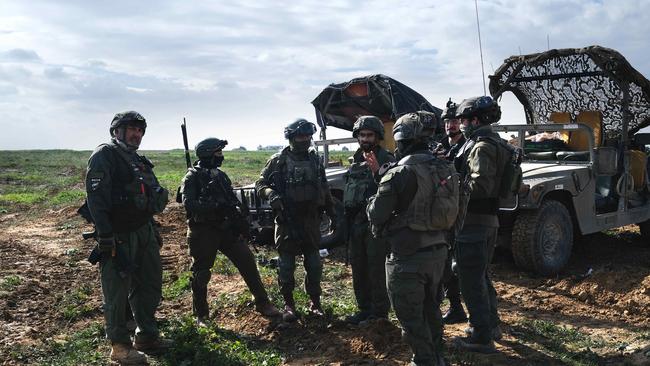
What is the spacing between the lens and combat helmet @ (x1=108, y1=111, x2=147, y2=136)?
4.50 m

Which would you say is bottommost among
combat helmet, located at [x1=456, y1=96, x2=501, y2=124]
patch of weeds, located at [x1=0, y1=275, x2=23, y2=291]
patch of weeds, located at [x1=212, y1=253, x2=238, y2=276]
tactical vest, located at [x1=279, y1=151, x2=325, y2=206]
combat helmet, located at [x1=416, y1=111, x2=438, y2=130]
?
patch of weeds, located at [x1=212, y1=253, x2=238, y2=276]

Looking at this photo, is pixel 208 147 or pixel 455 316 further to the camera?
pixel 455 316

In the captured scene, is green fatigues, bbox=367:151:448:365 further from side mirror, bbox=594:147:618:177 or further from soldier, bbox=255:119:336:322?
side mirror, bbox=594:147:618:177

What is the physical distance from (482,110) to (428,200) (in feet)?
3.93

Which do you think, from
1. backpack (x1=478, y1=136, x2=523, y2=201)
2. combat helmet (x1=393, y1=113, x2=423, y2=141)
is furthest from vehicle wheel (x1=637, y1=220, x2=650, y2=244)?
combat helmet (x1=393, y1=113, x2=423, y2=141)

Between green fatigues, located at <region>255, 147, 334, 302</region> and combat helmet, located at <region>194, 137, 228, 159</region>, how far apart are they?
0.48 meters

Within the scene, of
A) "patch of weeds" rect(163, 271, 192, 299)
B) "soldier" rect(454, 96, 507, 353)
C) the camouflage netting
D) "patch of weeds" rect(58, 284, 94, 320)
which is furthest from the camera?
the camouflage netting

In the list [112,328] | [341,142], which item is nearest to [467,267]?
[112,328]

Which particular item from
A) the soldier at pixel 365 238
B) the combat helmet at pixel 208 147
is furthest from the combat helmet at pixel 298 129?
the combat helmet at pixel 208 147

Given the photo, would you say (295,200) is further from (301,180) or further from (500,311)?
(500,311)

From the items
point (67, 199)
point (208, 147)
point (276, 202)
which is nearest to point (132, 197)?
point (208, 147)

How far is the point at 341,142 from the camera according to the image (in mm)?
Answer: 8617

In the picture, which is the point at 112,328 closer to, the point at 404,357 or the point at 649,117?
the point at 404,357

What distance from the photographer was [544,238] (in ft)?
21.4
